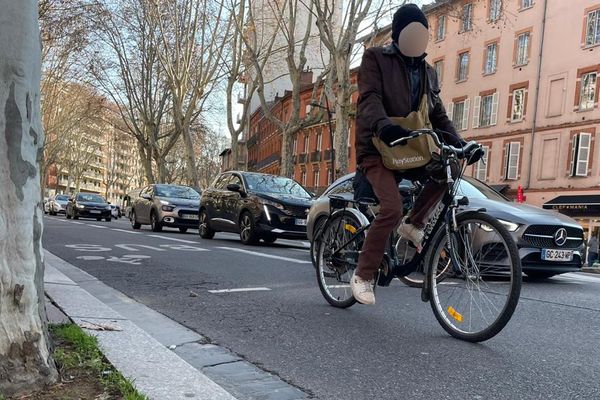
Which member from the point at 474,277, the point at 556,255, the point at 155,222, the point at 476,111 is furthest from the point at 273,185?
the point at 476,111

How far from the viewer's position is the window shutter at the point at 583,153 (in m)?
26.6

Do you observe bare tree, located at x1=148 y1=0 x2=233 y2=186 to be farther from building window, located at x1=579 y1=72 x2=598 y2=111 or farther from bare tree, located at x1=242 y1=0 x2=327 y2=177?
building window, located at x1=579 y1=72 x2=598 y2=111

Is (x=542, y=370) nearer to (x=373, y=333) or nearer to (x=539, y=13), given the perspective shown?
(x=373, y=333)

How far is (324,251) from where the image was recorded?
492 cm

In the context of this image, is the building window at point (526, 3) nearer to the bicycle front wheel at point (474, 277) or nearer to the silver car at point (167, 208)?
the silver car at point (167, 208)

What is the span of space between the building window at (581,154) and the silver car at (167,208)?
1879 centimetres

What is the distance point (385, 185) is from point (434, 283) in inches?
29.2

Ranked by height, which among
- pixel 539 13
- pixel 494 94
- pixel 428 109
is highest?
pixel 539 13

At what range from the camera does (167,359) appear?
2879mm

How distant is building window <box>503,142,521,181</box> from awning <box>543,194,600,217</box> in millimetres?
3183

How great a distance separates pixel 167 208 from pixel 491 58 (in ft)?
78.7

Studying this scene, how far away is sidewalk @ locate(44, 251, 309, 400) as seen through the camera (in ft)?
8.23

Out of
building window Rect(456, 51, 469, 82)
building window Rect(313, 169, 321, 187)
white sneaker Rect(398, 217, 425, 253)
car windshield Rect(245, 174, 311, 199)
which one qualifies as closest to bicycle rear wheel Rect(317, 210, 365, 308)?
white sneaker Rect(398, 217, 425, 253)

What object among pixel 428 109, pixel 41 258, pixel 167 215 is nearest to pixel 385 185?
pixel 428 109
